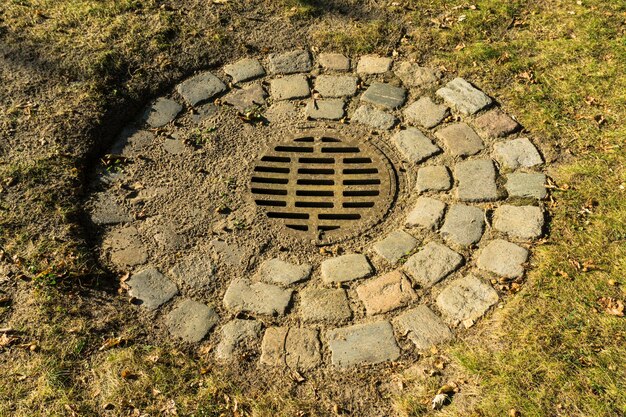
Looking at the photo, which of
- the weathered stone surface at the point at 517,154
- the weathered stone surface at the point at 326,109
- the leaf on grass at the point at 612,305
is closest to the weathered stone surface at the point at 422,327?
the leaf on grass at the point at 612,305

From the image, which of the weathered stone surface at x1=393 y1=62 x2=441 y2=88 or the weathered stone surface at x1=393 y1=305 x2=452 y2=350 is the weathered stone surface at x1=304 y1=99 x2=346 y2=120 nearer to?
the weathered stone surface at x1=393 y1=62 x2=441 y2=88

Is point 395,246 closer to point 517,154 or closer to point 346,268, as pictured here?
point 346,268

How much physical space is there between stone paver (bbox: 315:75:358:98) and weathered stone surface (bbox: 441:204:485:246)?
1.18 meters

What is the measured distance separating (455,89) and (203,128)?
1655 millimetres

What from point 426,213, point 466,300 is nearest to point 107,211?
point 426,213

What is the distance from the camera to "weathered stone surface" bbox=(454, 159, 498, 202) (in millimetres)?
3977

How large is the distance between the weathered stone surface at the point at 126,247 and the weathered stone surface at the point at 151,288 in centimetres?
9

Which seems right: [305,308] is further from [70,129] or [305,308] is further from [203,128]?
[70,129]

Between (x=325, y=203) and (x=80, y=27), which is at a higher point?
(x=80, y=27)

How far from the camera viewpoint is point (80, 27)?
16.4 ft

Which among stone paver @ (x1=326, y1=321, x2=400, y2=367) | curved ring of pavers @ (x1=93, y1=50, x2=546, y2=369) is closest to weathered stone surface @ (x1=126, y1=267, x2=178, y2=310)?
curved ring of pavers @ (x1=93, y1=50, x2=546, y2=369)

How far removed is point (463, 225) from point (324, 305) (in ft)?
3.00

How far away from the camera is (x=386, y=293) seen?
3.57 m

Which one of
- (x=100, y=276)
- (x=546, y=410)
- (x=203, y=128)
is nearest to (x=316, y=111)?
(x=203, y=128)
